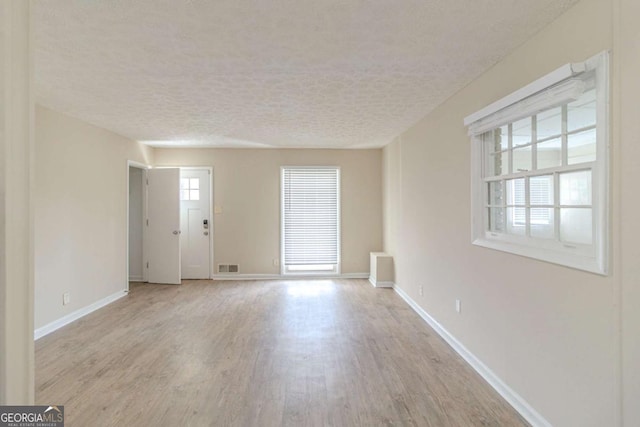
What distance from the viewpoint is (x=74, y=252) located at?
381cm

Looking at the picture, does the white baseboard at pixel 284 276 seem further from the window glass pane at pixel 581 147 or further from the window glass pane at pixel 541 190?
the window glass pane at pixel 581 147

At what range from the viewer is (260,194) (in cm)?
586

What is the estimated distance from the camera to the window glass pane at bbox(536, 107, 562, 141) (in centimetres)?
195

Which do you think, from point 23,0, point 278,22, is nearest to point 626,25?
point 278,22

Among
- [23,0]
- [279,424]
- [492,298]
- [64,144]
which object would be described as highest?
[64,144]

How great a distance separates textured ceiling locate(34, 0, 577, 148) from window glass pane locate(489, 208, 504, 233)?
1130 millimetres

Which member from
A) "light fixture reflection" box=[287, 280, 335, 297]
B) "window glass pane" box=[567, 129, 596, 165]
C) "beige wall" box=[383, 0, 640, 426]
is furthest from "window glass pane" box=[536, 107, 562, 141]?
"light fixture reflection" box=[287, 280, 335, 297]

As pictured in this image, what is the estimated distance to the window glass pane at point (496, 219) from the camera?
8.40ft

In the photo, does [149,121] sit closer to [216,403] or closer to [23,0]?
[216,403]

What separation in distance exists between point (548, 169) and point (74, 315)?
492cm

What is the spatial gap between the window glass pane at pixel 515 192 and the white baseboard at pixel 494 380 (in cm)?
131

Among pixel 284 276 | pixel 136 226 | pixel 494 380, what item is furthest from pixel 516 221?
pixel 136 226

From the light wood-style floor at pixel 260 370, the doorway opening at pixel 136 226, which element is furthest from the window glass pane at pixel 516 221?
the doorway opening at pixel 136 226

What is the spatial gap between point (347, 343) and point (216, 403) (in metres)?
1.37
